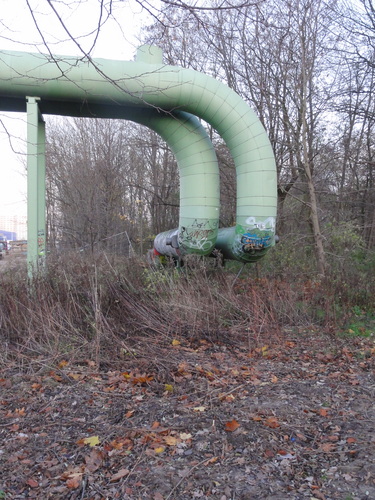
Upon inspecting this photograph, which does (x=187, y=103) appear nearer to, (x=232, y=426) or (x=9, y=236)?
(x=232, y=426)

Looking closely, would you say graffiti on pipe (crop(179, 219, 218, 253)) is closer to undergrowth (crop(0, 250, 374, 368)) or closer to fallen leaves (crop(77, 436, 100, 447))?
undergrowth (crop(0, 250, 374, 368))

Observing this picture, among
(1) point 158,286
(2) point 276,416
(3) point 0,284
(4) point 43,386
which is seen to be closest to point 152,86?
(1) point 158,286

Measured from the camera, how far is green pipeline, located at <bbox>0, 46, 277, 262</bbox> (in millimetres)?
8383

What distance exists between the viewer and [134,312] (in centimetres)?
667

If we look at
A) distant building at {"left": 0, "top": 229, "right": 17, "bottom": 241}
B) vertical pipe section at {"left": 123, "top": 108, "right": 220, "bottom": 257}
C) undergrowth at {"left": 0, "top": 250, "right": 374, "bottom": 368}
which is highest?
vertical pipe section at {"left": 123, "top": 108, "right": 220, "bottom": 257}

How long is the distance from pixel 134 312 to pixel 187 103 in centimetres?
466

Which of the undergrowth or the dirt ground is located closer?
the dirt ground

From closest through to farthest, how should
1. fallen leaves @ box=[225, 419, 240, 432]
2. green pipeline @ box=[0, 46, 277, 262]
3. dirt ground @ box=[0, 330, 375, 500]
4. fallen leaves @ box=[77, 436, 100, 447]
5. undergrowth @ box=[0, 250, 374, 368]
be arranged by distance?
dirt ground @ box=[0, 330, 375, 500]
fallen leaves @ box=[77, 436, 100, 447]
fallen leaves @ box=[225, 419, 240, 432]
undergrowth @ box=[0, 250, 374, 368]
green pipeline @ box=[0, 46, 277, 262]

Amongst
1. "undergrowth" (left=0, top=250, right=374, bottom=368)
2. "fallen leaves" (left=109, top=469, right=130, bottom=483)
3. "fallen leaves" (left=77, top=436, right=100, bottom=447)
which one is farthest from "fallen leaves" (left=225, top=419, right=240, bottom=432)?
"undergrowth" (left=0, top=250, right=374, bottom=368)

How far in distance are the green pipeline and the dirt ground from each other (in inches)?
148

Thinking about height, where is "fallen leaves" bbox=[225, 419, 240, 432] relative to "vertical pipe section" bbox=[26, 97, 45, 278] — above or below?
below

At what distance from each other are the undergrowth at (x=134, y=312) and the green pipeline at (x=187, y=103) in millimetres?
1235

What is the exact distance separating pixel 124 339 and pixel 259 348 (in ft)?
6.27

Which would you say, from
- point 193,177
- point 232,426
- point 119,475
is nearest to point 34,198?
point 193,177
